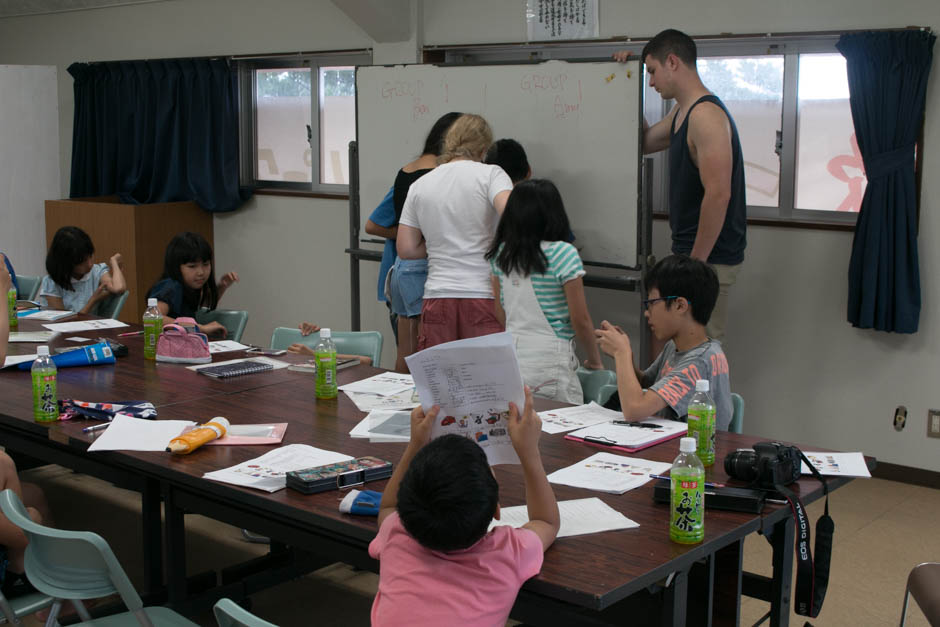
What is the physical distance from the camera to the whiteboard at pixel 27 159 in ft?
23.4

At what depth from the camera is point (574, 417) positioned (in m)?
2.83

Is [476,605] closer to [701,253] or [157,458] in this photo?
[157,458]

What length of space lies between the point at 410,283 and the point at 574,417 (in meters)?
1.67

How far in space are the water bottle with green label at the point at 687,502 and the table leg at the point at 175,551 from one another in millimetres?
1291

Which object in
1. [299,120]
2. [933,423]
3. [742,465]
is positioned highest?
[299,120]

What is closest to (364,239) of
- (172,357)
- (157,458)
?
(172,357)

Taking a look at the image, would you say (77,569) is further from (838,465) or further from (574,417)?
(838,465)

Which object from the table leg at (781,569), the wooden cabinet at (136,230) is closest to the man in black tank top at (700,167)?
the table leg at (781,569)

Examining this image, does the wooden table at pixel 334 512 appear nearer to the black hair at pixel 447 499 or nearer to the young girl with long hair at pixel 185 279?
the black hair at pixel 447 499

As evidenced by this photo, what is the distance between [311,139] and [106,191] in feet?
5.78

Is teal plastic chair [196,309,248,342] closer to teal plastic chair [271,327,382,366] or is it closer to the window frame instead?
teal plastic chair [271,327,382,366]

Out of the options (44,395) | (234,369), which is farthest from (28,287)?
(44,395)

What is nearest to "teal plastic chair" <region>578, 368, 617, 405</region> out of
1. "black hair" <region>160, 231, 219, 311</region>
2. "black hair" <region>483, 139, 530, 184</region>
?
"black hair" <region>483, 139, 530, 184</region>

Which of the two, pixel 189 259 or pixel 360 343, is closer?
pixel 360 343
